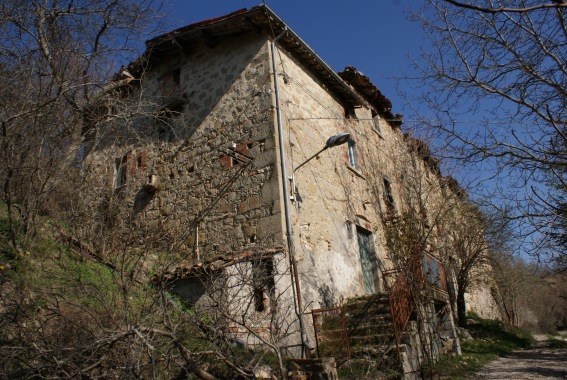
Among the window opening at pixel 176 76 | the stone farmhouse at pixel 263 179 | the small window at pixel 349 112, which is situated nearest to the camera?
the stone farmhouse at pixel 263 179

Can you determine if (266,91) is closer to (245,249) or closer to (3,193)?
(245,249)

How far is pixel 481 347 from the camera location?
1123 cm

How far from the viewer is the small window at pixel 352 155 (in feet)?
38.1

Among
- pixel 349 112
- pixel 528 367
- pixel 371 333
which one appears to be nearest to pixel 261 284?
pixel 371 333

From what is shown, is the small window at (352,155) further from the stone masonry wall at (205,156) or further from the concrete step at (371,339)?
the concrete step at (371,339)

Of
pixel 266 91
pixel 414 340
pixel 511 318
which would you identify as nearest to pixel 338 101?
pixel 266 91

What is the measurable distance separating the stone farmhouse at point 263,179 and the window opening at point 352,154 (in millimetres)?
36

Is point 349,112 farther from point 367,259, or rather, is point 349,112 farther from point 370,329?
point 370,329

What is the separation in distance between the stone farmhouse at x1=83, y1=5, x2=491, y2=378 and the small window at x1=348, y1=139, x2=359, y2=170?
0.12 feet

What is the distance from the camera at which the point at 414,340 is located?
7.16 m

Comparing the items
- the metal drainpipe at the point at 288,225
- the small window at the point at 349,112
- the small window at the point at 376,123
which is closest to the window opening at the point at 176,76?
the metal drainpipe at the point at 288,225

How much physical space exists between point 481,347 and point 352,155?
5701 millimetres

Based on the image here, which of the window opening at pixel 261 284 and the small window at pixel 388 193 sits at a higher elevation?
the small window at pixel 388 193

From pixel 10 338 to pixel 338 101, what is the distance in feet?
30.0
